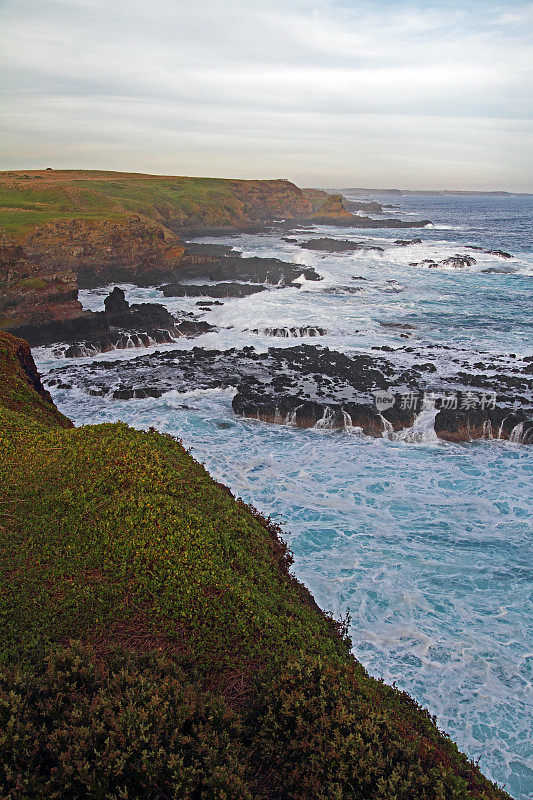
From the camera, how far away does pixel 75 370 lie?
30219 mm

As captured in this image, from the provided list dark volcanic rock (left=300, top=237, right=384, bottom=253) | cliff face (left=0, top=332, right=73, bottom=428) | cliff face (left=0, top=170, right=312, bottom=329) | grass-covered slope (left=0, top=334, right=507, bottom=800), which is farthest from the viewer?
dark volcanic rock (left=300, top=237, right=384, bottom=253)

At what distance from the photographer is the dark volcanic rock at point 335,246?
259ft

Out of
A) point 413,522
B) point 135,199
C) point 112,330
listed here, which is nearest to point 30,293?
point 112,330

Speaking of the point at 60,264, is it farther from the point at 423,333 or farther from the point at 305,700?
the point at 305,700

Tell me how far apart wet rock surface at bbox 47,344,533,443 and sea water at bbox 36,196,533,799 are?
2.44 feet

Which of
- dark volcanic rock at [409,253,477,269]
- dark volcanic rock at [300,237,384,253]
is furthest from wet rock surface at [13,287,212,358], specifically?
dark volcanic rock at [300,237,384,253]

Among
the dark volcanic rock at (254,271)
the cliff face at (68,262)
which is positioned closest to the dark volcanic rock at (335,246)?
the dark volcanic rock at (254,271)

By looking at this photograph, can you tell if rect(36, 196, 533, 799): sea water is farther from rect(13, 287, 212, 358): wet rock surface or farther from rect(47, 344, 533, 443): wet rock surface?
rect(13, 287, 212, 358): wet rock surface

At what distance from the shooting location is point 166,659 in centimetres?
655

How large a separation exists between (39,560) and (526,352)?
33126mm

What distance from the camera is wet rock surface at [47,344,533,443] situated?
23.0 metres

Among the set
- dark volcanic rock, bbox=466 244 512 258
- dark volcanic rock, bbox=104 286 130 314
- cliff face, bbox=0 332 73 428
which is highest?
dark volcanic rock, bbox=466 244 512 258

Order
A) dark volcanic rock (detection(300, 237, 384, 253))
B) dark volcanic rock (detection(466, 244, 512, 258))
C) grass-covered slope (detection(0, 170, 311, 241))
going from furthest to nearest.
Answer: dark volcanic rock (detection(300, 237, 384, 253)), dark volcanic rock (detection(466, 244, 512, 258)), grass-covered slope (detection(0, 170, 311, 241))

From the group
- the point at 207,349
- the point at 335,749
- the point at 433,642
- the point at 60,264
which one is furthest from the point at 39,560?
the point at 60,264
